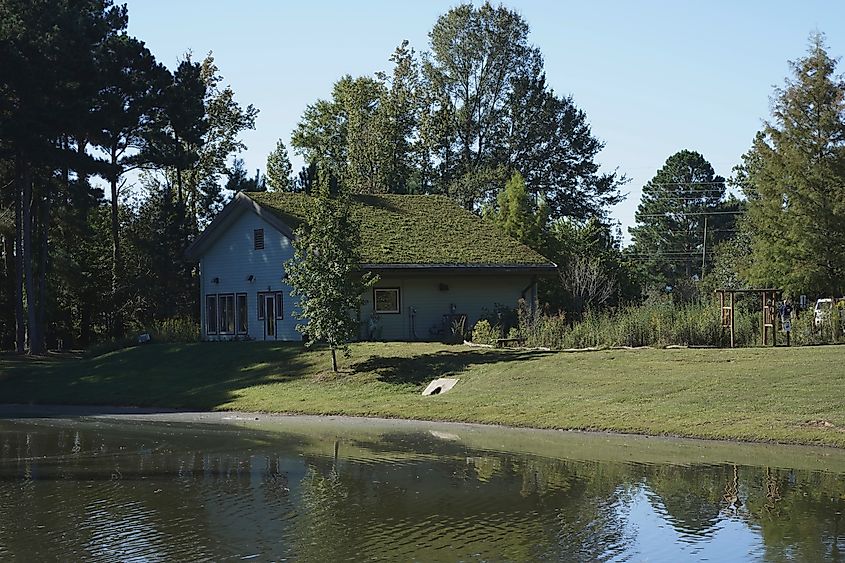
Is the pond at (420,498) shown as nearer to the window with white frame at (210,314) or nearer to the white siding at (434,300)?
the white siding at (434,300)

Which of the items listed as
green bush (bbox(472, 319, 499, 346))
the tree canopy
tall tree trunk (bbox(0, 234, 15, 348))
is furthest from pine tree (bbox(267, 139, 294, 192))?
green bush (bbox(472, 319, 499, 346))

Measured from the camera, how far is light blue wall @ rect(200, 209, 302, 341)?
39719mm

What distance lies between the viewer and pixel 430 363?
100 feet

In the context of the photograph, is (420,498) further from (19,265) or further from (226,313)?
(19,265)

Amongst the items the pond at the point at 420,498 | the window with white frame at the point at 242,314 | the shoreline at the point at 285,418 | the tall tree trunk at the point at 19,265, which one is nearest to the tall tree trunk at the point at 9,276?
the tall tree trunk at the point at 19,265

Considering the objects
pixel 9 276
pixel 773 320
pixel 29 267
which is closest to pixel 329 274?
pixel 773 320

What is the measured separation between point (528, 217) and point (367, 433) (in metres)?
28.4

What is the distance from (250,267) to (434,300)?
24.5ft

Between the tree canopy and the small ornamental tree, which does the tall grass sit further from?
the tree canopy

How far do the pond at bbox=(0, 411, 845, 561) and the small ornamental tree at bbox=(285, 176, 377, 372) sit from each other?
319 inches

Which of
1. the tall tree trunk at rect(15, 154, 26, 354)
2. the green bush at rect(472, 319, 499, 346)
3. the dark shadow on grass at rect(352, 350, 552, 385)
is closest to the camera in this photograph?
the dark shadow on grass at rect(352, 350, 552, 385)

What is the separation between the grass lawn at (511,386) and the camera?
70.3 feet

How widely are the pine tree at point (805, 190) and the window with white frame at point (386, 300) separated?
46.1ft

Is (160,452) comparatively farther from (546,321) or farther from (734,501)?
(546,321)
